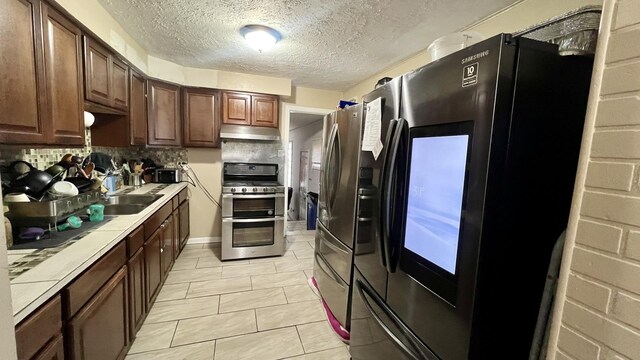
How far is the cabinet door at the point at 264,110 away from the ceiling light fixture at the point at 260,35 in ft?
3.91

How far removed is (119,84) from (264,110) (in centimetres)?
163

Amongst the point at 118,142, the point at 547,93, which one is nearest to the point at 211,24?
the point at 118,142

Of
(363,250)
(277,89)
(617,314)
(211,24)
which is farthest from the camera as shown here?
(277,89)

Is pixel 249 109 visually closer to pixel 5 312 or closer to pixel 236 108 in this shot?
pixel 236 108

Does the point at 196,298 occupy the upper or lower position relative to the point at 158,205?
lower

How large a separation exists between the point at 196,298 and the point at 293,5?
2539 mm

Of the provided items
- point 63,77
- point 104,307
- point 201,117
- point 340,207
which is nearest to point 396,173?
point 340,207

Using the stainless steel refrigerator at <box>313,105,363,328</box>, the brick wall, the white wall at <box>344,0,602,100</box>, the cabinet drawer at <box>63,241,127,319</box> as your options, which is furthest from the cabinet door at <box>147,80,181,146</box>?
the brick wall

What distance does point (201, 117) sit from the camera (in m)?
3.39

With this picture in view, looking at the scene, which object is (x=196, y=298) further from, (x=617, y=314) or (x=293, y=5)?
(x=617, y=314)

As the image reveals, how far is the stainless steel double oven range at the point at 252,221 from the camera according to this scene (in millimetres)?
3195

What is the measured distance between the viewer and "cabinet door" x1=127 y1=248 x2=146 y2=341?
1706mm

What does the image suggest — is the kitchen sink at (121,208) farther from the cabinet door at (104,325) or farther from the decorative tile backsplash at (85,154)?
the cabinet door at (104,325)

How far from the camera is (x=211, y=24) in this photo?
6.91 ft
